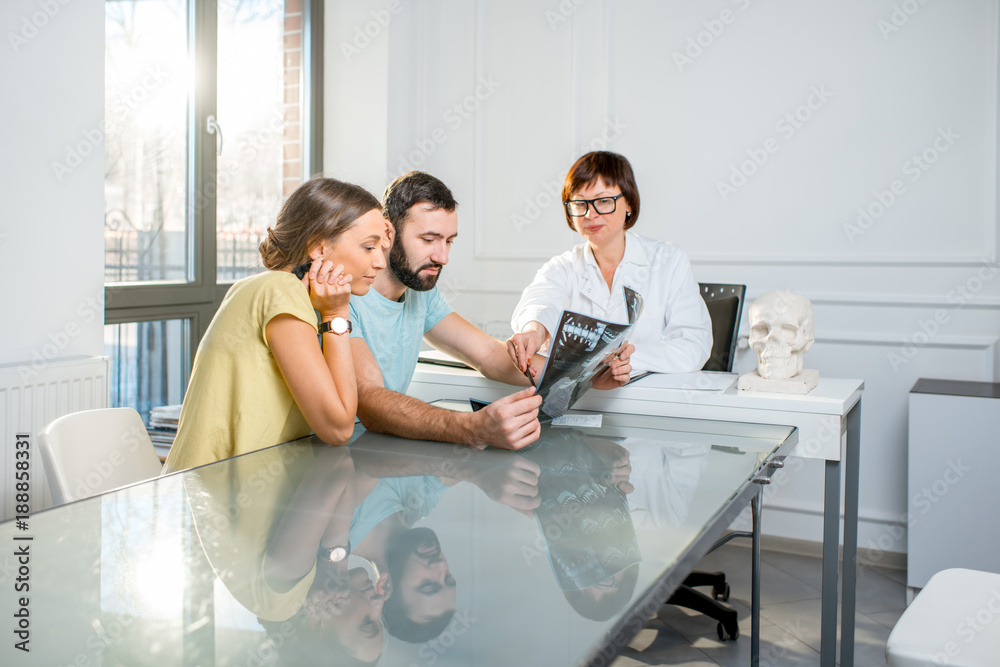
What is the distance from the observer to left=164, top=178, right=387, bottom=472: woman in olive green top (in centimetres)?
152

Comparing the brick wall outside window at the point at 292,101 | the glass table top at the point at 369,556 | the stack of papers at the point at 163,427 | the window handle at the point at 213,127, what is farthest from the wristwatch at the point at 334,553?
the brick wall outside window at the point at 292,101

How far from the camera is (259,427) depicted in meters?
1.57

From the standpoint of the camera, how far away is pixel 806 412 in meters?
1.77

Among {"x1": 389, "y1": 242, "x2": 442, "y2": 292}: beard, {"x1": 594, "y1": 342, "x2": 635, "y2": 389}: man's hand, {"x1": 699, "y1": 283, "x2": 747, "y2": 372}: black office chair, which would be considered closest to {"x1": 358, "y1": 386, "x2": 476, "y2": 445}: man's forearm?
{"x1": 389, "y1": 242, "x2": 442, "y2": 292}: beard

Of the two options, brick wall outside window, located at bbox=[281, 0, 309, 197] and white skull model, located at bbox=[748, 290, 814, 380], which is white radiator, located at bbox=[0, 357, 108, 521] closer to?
brick wall outside window, located at bbox=[281, 0, 309, 197]

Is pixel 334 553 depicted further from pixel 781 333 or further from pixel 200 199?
pixel 200 199

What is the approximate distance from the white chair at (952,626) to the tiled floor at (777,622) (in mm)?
1079

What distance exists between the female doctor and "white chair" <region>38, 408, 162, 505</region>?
115 centimetres

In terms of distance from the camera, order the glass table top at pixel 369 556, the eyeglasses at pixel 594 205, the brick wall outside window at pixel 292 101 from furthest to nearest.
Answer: the brick wall outside window at pixel 292 101
the eyeglasses at pixel 594 205
the glass table top at pixel 369 556

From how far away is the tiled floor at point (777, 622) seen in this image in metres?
2.37

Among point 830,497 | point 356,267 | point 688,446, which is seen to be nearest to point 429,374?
point 356,267

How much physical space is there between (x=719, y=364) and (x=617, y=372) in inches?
44.5

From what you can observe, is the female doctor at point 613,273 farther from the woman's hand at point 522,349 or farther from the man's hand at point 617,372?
the man's hand at point 617,372

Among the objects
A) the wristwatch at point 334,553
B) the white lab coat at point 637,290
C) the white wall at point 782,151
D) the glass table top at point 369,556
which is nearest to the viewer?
the glass table top at point 369,556
